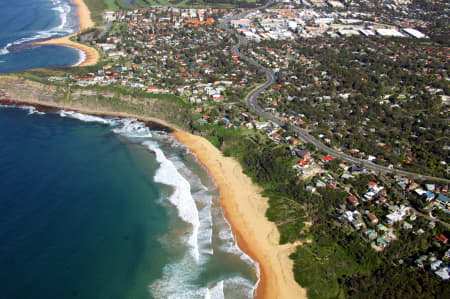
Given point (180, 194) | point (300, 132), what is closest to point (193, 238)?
point (180, 194)

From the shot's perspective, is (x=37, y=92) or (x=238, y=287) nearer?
(x=238, y=287)

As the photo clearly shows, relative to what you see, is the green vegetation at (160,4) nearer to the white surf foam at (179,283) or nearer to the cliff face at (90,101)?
the cliff face at (90,101)

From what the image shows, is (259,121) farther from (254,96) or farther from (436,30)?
(436,30)

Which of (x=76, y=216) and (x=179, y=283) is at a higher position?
(x=76, y=216)

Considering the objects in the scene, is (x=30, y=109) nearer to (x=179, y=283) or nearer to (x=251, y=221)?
(x=251, y=221)

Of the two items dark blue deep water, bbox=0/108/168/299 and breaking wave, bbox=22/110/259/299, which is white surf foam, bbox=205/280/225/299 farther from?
dark blue deep water, bbox=0/108/168/299

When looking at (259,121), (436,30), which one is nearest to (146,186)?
(259,121)
